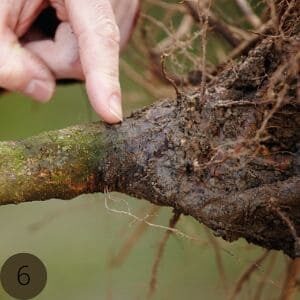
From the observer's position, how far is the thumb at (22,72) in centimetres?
88

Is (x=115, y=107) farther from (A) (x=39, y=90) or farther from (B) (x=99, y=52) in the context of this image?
(A) (x=39, y=90)

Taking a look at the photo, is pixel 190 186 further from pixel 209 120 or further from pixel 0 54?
pixel 0 54

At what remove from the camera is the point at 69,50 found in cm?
96

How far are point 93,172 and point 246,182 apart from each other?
21 cm

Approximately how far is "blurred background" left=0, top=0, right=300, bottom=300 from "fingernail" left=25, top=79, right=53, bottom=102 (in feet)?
1.05

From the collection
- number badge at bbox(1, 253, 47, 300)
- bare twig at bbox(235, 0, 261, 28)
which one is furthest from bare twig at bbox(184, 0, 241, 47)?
number badge at bbox(1, 253, 47, 300)

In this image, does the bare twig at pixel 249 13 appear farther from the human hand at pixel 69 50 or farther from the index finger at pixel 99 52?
the index finger at pixel 99 52

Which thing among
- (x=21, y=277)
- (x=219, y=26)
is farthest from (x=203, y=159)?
(x=219, y=26)

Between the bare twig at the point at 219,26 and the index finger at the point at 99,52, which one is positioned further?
the bare twig at the point at 219,26

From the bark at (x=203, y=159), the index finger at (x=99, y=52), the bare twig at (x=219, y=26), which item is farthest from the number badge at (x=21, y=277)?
the bare twig at (x=219, y=26)

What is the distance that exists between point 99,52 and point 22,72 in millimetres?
148

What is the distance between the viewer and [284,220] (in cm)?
72

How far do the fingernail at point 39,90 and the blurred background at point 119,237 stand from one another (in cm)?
32

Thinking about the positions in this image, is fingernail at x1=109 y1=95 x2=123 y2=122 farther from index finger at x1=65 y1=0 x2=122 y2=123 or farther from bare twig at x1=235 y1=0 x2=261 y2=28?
bare twig at x1=235 y1=0 x2=261 y2=28
